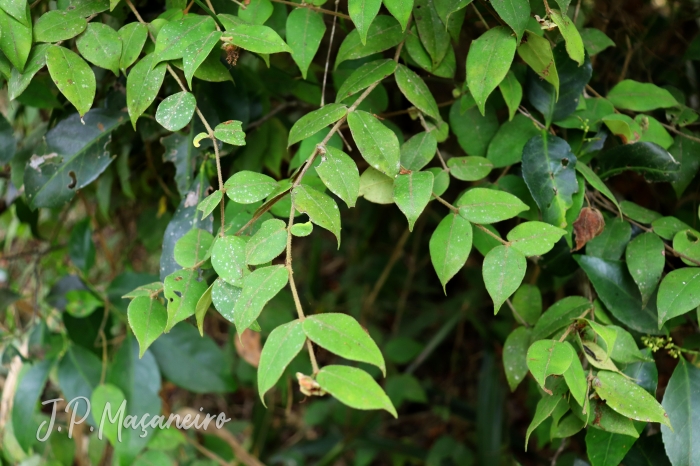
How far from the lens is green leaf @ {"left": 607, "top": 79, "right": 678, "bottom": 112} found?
2.55 ft

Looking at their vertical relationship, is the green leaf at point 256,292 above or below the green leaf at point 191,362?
above

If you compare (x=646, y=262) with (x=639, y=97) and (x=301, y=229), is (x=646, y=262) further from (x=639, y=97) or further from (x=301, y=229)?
(x=301, y=229)

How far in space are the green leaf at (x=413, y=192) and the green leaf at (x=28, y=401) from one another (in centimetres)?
81

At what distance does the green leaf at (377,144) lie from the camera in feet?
2.02

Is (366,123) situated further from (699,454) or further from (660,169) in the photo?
(699,454)

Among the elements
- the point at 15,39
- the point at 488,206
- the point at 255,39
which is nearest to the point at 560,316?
the point at 488,206

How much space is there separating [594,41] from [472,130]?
0.75 ft

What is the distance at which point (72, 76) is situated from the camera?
65 centimetres

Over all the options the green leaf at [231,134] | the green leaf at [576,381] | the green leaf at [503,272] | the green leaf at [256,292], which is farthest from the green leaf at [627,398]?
the green leaf at [231,134]

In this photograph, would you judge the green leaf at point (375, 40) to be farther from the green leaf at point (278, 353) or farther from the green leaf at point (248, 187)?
the green leaf at point (278, 353)

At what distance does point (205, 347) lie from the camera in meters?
1.11

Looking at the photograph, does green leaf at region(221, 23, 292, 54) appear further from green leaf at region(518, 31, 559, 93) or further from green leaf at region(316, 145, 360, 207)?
green leaf at region(518, 31, 559, 93)

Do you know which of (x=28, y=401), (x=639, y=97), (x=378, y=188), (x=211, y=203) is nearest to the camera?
→ (x=211, y=203)

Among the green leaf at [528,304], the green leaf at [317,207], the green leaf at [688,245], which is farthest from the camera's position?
the green leaf at [528,304]
